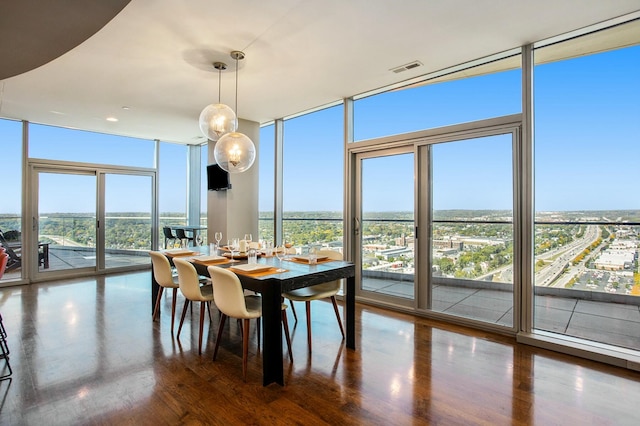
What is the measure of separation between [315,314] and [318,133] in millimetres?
2961

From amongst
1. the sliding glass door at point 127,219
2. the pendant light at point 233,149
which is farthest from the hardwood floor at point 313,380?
the sliding glass door at point 127,219

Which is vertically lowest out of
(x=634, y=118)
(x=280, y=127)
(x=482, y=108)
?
(x=634, y=118)

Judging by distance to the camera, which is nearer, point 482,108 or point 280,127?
point 482,108

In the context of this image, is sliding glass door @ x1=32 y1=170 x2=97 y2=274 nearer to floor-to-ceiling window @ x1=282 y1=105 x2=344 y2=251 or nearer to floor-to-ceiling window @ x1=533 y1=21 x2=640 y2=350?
floor-to-ceiling window @ x1=282 y1=105 x2=344 y2=251

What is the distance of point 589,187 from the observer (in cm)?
320

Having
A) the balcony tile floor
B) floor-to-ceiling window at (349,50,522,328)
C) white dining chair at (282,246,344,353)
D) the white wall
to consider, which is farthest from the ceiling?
the balcony tile floor

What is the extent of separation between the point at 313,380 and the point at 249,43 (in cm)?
304

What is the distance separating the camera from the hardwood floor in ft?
6.96

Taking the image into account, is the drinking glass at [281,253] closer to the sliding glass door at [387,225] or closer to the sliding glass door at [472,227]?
the sliding glass door at [387,225]

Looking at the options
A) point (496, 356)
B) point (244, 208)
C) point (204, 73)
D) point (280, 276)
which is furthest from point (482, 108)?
point (244, 208)

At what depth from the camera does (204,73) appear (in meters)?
3.89

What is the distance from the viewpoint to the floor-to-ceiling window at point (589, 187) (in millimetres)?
3004

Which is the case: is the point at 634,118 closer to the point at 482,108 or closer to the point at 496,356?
the point at 482,108

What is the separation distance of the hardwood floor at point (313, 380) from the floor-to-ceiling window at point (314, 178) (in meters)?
1.99
